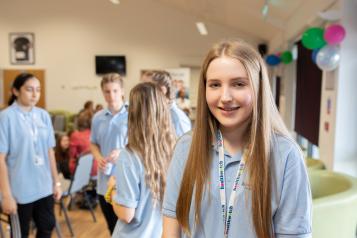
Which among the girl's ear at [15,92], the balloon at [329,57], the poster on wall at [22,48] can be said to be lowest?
the girl's ear at [15,92]

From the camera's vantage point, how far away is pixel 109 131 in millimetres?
2639

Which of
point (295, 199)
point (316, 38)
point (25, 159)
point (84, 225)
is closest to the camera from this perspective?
point (295, 199)

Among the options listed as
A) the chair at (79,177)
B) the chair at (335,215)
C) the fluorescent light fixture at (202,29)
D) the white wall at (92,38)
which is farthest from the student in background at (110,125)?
the white wall at (92,38)

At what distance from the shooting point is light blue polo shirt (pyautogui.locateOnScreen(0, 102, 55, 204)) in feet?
7.68

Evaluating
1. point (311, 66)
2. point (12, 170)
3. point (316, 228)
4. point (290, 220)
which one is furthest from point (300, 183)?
point (311, 66)

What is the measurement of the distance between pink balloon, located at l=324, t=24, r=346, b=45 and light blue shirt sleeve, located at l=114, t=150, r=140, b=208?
191 cm

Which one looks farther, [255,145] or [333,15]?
[333,15]

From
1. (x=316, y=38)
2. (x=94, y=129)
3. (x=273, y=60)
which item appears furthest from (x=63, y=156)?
(x=273, y=60)

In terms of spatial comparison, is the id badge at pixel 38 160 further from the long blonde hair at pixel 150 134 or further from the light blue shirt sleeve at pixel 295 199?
the light blue shirt sleeve at pixel 295 199

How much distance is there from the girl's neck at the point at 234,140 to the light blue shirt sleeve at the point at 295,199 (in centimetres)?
15

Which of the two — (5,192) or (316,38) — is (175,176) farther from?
(316,38)

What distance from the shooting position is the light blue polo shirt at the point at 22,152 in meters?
2.34

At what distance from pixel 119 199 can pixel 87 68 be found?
30.3ft

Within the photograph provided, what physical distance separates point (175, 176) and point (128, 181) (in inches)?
21.9
